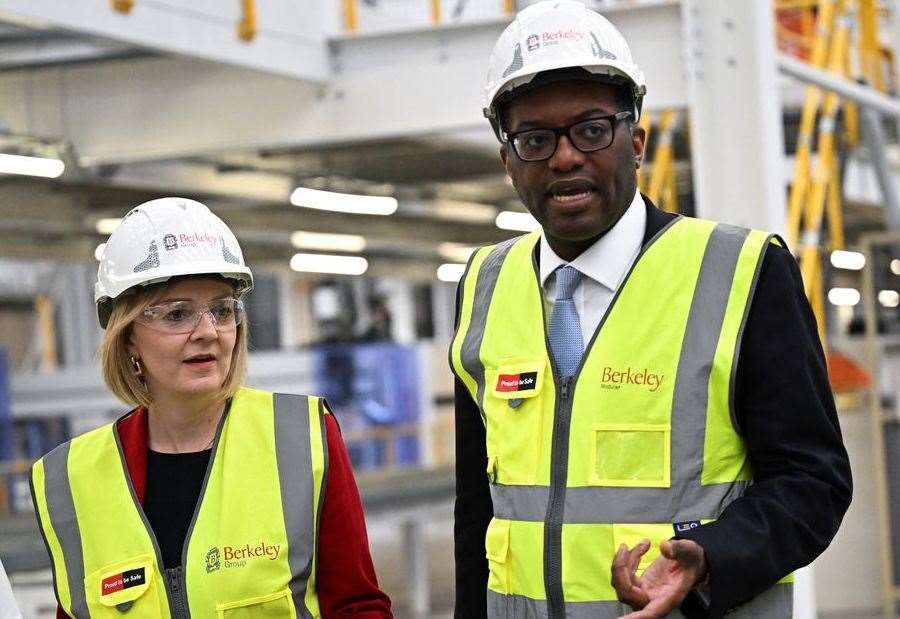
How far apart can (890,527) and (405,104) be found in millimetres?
4524

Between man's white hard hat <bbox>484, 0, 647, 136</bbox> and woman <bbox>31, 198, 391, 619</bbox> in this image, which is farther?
woman <bbox>31, 198, 391, 619</bbox>

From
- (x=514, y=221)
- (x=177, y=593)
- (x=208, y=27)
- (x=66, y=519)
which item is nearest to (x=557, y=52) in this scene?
(x=177, y=593)

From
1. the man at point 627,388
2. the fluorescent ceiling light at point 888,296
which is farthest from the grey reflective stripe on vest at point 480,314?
the fluorescent ceiling light at point 888,296

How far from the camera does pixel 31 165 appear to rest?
29.5 ft

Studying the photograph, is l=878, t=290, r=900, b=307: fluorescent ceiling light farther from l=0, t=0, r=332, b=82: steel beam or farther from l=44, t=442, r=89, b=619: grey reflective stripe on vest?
l=44, t=442, r=89, b=619: grey reflective stripe on vest

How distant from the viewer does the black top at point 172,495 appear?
2.80 metres

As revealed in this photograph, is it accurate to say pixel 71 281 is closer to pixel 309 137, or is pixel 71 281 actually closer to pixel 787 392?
pixel 309 137

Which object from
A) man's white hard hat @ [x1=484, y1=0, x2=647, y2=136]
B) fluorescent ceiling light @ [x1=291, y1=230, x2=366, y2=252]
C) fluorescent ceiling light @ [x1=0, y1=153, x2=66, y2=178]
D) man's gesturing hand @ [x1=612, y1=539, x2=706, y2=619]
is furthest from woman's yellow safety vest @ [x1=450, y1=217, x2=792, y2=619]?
fluorescent ceiling light @ [x1=291, y1=230, x2=366, y2=252]

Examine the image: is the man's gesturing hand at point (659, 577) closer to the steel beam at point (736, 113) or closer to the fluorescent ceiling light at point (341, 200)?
the steel beam at point (736, 113)

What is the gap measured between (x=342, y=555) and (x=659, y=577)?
797 mm

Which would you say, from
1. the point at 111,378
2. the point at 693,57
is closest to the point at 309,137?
the point at 693,57

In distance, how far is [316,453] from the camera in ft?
9.37

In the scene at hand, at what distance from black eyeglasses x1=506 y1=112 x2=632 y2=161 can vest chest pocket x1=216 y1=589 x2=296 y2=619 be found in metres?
0.97

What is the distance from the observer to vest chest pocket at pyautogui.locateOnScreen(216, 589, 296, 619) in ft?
9.00
